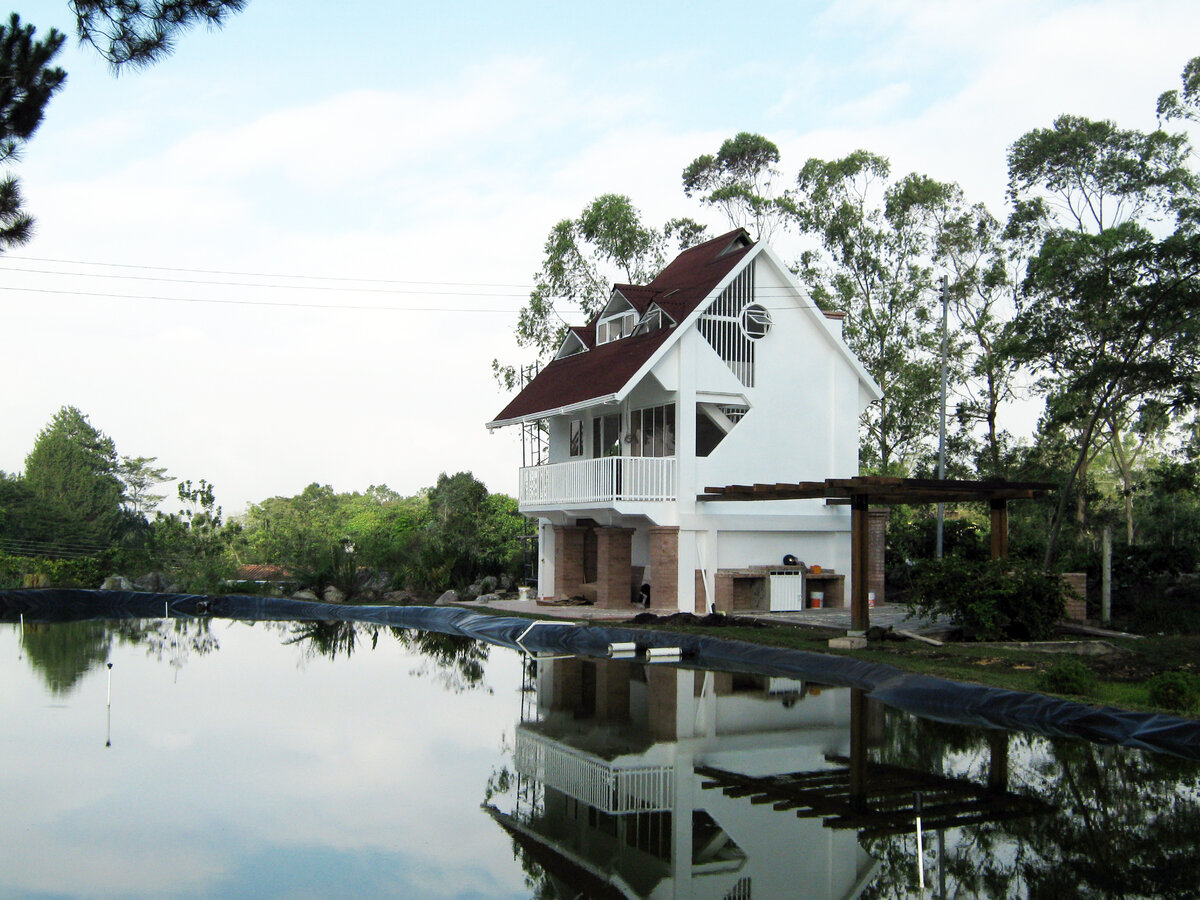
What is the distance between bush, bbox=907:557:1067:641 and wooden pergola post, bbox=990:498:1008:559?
1.66 metres

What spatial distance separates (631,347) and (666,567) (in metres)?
5.59

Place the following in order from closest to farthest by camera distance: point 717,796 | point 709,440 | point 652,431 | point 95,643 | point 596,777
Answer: point 717,796
point 596,777
point 95,643
point 709,440
point 652,431

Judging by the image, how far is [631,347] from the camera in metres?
26.0

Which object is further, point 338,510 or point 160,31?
point 338,510

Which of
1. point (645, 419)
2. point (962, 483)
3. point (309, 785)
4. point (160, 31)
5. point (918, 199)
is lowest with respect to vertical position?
point (309, 785)

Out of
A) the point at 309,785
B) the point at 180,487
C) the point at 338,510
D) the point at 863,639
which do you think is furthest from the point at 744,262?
the point at 338,510

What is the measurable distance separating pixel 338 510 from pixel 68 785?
2278 inches

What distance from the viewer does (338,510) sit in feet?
220

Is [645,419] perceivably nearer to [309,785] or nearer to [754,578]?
[754,578]

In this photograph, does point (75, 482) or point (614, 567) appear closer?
point (614, 567)

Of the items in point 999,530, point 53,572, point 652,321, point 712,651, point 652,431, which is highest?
point 652,321

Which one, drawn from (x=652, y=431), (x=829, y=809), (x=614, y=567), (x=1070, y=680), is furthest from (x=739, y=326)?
(x=829, y=809)

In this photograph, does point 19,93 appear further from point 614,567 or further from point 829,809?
point 614,567

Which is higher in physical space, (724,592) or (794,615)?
(724,592)
